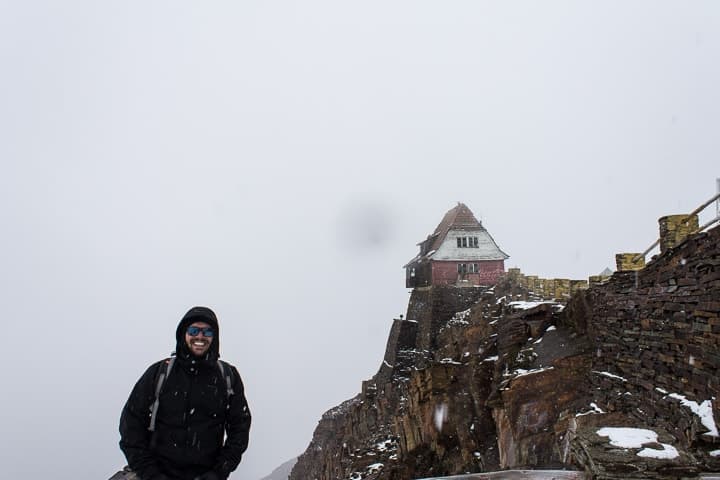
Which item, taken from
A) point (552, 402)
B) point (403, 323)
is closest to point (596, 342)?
point (552, 402)

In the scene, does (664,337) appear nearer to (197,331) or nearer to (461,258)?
(197,331)

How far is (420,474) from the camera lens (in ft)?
53.8

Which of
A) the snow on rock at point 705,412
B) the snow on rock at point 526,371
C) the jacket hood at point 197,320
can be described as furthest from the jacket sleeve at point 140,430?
the snow on rock at point 526,371

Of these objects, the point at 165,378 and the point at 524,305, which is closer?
the point at 165,378

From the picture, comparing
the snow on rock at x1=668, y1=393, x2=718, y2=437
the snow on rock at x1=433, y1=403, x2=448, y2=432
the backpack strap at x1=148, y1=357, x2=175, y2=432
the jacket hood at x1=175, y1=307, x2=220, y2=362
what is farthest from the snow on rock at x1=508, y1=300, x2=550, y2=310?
the backpack strap at x1=148, y1=357, x2=175, y2=432

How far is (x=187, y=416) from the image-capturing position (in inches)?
160

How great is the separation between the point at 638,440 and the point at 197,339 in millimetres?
4222

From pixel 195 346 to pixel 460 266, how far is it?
3546 centimetres

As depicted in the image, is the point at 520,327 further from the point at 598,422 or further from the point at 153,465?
the point at 153,465

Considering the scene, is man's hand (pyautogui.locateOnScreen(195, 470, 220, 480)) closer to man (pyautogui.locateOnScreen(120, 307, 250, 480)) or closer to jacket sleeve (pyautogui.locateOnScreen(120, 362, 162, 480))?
man (pyautogui.locateOnScreen(120, 307, 250, 480))

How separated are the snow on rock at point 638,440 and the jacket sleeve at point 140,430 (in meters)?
4.19

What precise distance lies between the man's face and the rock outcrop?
3.60m

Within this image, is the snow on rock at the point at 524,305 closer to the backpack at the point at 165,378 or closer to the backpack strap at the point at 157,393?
the backpack at the point at 165,378

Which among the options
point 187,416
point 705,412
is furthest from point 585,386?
point 187,416
